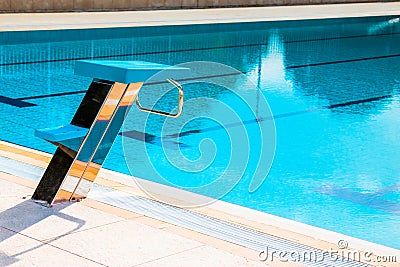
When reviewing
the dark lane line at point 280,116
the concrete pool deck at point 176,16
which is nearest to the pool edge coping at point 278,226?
the dark lane line at point 280,116

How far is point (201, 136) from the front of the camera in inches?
243

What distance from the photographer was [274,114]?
7215 mm

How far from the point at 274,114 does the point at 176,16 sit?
27.4ft

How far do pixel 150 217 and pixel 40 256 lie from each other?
2.42 feet

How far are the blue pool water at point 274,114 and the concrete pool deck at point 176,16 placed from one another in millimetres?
683

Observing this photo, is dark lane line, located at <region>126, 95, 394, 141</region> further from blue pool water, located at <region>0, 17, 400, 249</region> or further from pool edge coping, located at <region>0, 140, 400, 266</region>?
pool edge coping, located at <region>0, 140, 400, 266</region>

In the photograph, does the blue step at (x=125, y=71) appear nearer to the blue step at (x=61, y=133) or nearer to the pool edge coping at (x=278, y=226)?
the blue step at (x=61, y=133)

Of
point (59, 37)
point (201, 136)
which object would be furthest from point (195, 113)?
point (59, 37)

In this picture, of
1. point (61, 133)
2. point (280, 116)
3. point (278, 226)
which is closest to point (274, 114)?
point (280, 116)

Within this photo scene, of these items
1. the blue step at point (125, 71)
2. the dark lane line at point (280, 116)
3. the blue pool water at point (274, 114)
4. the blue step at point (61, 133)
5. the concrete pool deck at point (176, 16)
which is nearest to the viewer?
the blue step at point (125, 71)

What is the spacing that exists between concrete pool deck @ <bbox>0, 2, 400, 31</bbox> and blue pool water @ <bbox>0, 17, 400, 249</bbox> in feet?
2.24

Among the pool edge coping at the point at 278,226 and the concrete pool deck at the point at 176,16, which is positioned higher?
the concrete pool deck at the point at 176,16

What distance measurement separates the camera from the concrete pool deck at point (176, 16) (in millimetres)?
12562

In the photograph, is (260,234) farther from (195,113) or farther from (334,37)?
(334,37)
